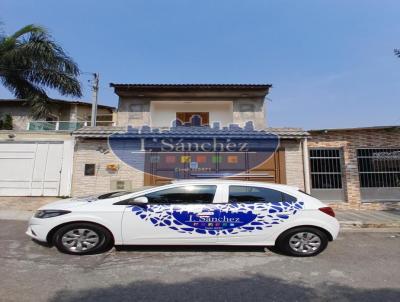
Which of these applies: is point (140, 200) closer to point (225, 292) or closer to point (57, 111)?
point (225, 292)

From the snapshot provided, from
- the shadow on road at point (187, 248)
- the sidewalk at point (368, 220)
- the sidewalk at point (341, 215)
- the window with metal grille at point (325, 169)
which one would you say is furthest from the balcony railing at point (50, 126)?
the sidewalk at point (368, 220)

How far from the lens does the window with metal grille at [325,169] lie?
34.7ft

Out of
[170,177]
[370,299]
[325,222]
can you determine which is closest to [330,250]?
[325,222]

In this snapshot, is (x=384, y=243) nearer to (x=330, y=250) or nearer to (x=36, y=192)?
(x=330, y=250)

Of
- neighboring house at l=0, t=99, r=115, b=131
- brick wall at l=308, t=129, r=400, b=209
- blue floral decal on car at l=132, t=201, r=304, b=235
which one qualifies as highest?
neighboring house at l=0, t=99, r=115, b=131

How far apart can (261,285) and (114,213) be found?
2661 millimetres

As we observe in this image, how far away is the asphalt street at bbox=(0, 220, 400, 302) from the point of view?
3371 millimetres

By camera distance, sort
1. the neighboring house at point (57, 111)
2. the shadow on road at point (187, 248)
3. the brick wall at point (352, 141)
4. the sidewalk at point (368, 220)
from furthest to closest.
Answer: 1. the neighboring house at point (57, 111)
2. the brick wall at point (352, 141)
3. the sidewalk at point (368, 220)
4. the shadow on road at point (187, 248)

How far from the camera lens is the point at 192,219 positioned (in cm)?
475

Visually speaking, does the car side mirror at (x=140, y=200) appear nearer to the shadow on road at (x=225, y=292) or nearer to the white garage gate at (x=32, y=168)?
the shadow on road at (x=225, y=292)

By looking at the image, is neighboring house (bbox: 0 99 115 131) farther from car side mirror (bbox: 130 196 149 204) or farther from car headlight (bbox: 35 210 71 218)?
car side mirror (bbox: 130 196 149 204)

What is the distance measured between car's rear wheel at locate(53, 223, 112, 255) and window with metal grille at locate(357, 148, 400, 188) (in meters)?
9.91

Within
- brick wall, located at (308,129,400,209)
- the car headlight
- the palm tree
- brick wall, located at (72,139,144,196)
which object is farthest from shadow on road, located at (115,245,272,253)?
the palm tree

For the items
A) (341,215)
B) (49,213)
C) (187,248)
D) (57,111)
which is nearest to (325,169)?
(341,215)
